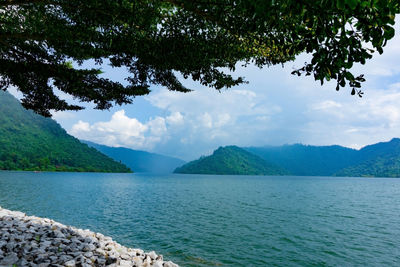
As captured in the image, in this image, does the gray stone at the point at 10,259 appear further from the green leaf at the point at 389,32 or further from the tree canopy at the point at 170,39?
the green leaf at the point at 389,32

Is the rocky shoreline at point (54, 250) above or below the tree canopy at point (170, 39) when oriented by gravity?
below

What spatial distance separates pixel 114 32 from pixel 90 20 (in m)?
0.76

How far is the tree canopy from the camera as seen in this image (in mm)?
2973

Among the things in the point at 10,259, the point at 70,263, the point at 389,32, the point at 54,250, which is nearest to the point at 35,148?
the point at 54,250

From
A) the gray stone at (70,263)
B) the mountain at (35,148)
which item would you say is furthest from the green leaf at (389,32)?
the mountain at (35,148)

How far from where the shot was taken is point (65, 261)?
22.9 feet

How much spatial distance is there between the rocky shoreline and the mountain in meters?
162

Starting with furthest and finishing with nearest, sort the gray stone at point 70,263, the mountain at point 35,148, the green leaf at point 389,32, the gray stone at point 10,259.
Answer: the mountain at point 35,148 < the gray stone at point 70,263 < the gray stone at point 10,259 < the green leaf at point 389,32

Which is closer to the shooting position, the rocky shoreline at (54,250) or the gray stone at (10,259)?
the gray stone at (10,259)

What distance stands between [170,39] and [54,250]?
24.7 feet

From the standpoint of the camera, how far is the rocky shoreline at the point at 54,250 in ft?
22.6

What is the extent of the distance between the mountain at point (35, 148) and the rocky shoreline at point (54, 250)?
161699 millimetres

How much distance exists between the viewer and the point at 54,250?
7656mm

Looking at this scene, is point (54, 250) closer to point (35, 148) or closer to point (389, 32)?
point (389, 32)
